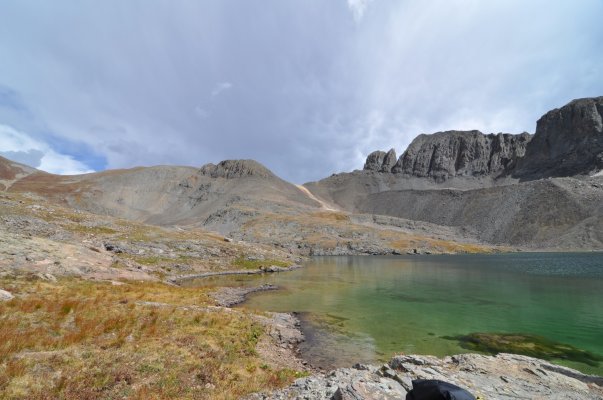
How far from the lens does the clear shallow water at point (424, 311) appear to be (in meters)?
25.4

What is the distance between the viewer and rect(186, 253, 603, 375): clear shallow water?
25375 millimetres

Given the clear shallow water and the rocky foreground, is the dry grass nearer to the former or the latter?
the rocky foreground

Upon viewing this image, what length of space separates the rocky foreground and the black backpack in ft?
7.16

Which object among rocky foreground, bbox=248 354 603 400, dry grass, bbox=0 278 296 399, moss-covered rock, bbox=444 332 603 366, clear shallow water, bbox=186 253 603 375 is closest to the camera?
rocky foreground, bbox=248 354 603 400

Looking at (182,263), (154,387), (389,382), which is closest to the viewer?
(389,382)

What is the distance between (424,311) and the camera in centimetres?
3794

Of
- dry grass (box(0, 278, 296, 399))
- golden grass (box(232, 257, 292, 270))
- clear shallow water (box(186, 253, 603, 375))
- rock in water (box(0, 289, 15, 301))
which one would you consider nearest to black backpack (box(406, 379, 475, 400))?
dry grass (box(0, 278, 296, 399))

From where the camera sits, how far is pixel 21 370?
12.6 m

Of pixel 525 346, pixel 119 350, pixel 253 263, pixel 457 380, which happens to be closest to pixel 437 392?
pixel 457 380

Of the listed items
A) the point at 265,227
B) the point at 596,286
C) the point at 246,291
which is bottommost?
the point at 246,291

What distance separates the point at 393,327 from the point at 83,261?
37.5m

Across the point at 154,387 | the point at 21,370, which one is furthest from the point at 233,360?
the point at 21,370

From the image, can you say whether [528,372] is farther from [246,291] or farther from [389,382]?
[246,291]

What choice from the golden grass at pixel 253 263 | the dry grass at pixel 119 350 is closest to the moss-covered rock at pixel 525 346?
the dry grass at pixel 119 350
